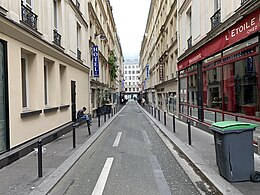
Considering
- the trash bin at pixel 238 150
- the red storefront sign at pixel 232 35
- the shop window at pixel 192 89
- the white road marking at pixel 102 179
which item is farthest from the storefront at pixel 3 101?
the shop window at pixel 192 89

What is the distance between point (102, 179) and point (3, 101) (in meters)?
3.51

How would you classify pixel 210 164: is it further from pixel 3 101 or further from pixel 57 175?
pixel 3 101

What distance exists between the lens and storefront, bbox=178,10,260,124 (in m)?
7.29

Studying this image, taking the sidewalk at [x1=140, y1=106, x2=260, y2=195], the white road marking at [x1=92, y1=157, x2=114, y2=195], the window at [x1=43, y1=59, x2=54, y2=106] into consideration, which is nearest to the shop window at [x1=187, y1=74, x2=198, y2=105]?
the sidewalk at [x1=140, y1=106, x2=260, y2=195]

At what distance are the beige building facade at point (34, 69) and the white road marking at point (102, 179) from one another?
2.75m

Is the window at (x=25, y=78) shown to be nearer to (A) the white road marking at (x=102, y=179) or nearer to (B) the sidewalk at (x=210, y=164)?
(A) the white road marking at (x=102, y=179)

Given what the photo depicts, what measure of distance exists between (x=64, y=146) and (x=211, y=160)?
5141 mm

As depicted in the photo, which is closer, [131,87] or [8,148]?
[8,148]

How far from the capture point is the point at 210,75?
11.5 meters

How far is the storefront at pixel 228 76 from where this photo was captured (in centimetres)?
729

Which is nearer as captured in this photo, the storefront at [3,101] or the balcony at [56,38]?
the storefront at [3,101]

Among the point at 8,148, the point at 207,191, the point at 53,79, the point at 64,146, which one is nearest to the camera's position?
the point at 207,191

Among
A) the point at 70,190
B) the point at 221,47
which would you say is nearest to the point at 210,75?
the point at 221,47

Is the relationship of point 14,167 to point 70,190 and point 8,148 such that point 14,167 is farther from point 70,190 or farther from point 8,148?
point 70,190
